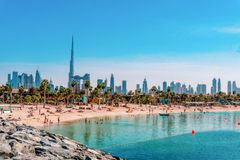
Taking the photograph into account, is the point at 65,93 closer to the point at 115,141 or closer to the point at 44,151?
the point at 115,141

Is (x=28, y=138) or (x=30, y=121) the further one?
(x=30, y=121)

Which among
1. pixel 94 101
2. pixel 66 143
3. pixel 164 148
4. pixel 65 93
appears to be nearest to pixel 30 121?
pixel 164 148

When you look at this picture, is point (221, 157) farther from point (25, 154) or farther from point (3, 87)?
point (3, 87)

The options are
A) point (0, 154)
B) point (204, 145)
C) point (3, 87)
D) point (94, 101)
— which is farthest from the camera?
point (94, 101)

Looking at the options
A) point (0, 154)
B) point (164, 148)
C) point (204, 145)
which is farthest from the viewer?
point (204, 145)

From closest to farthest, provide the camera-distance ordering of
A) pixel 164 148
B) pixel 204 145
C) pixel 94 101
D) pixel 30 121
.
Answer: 1. pixel 164 148
2. pixel 204 145
3. pixel 30 121
4. pixel 94 101

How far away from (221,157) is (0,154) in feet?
127

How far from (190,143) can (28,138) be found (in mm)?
45696

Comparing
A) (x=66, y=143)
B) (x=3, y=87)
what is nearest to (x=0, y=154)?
(x=66, y=143)

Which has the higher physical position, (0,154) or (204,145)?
(0,154)

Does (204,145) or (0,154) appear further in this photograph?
(204,145)

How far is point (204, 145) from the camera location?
59500 mm

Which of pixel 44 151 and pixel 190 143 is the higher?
pixel 44 151

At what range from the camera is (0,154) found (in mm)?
16906
